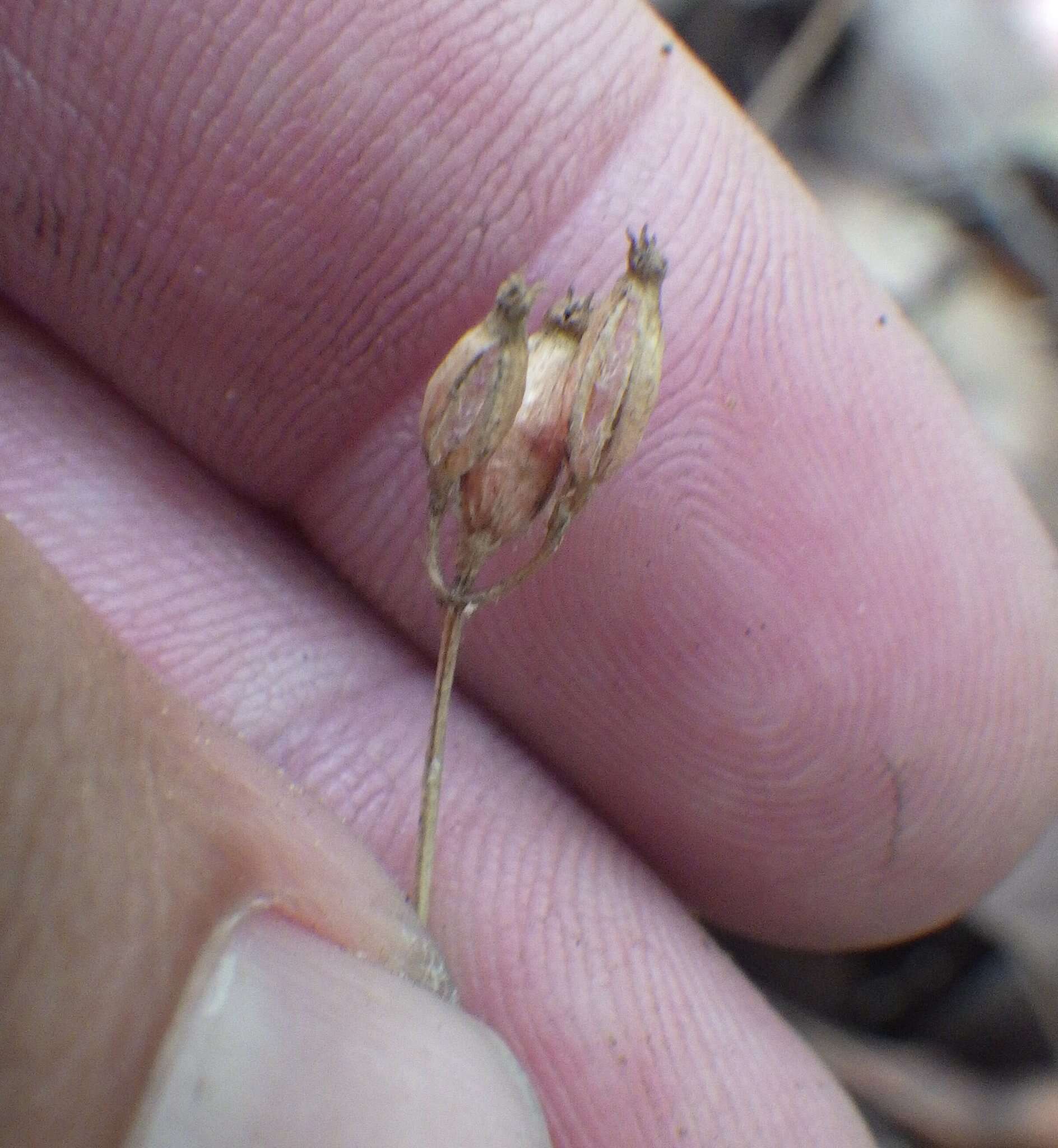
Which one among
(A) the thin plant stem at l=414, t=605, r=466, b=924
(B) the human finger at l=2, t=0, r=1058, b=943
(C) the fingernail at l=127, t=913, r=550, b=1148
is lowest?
(C) the fingernail at l=127, t=913, r=550, b=1148

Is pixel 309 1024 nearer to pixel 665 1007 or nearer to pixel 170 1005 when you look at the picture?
pixel 170 1005

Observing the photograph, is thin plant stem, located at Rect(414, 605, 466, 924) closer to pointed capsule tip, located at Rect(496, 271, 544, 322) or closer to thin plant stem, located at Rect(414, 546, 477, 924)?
thin plant stem, located at Rect(414, 546, 477, 924)

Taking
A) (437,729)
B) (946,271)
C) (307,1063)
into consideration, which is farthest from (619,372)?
(946,271)

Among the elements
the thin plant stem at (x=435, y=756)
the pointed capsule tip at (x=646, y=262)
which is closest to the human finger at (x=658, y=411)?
the thin plant stem at (x=435, y=756)

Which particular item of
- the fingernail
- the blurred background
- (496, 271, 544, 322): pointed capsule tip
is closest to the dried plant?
(496, 271, 544, 322): pointed capsule tip

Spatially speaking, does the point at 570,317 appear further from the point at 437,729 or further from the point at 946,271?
the point at 946,271

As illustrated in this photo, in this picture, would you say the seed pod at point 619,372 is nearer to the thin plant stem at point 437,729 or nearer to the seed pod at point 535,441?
the seed pod at point 535,441
